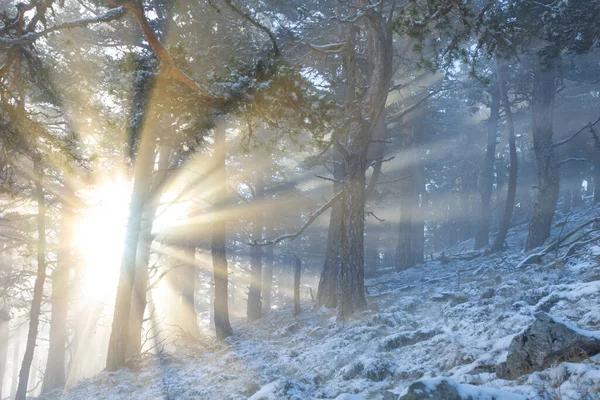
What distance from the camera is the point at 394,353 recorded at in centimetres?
733

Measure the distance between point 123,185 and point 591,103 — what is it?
111ft

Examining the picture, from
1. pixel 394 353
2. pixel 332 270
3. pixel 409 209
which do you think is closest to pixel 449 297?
pixel 394 353

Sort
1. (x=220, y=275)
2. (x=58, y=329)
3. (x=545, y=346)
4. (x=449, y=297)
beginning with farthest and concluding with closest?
(x=58, y=329) < (x=220, y=275) < (x=449, y=297) < (x=545, y=346)

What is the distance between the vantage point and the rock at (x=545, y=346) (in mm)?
4438

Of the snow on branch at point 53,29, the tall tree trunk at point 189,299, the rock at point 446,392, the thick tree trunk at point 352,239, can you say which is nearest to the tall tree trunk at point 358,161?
the thick tree trunk at point 352,239

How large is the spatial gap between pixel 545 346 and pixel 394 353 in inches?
122

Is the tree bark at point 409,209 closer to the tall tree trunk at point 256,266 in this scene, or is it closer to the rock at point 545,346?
the tall tree trunk at point 256,266

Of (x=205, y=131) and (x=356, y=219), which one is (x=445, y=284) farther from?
(x=205, y=131)

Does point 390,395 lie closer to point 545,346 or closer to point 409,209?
point 545,346

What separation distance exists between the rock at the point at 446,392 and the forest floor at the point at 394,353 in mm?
603

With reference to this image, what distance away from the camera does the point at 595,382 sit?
3703 mm

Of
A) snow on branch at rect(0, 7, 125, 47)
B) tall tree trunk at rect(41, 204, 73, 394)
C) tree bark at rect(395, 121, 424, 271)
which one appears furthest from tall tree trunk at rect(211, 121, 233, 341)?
tree bark at rect(395, 121, 424, 271)

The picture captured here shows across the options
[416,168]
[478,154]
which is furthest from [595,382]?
[478,154]

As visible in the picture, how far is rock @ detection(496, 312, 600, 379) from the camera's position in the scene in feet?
14.6
